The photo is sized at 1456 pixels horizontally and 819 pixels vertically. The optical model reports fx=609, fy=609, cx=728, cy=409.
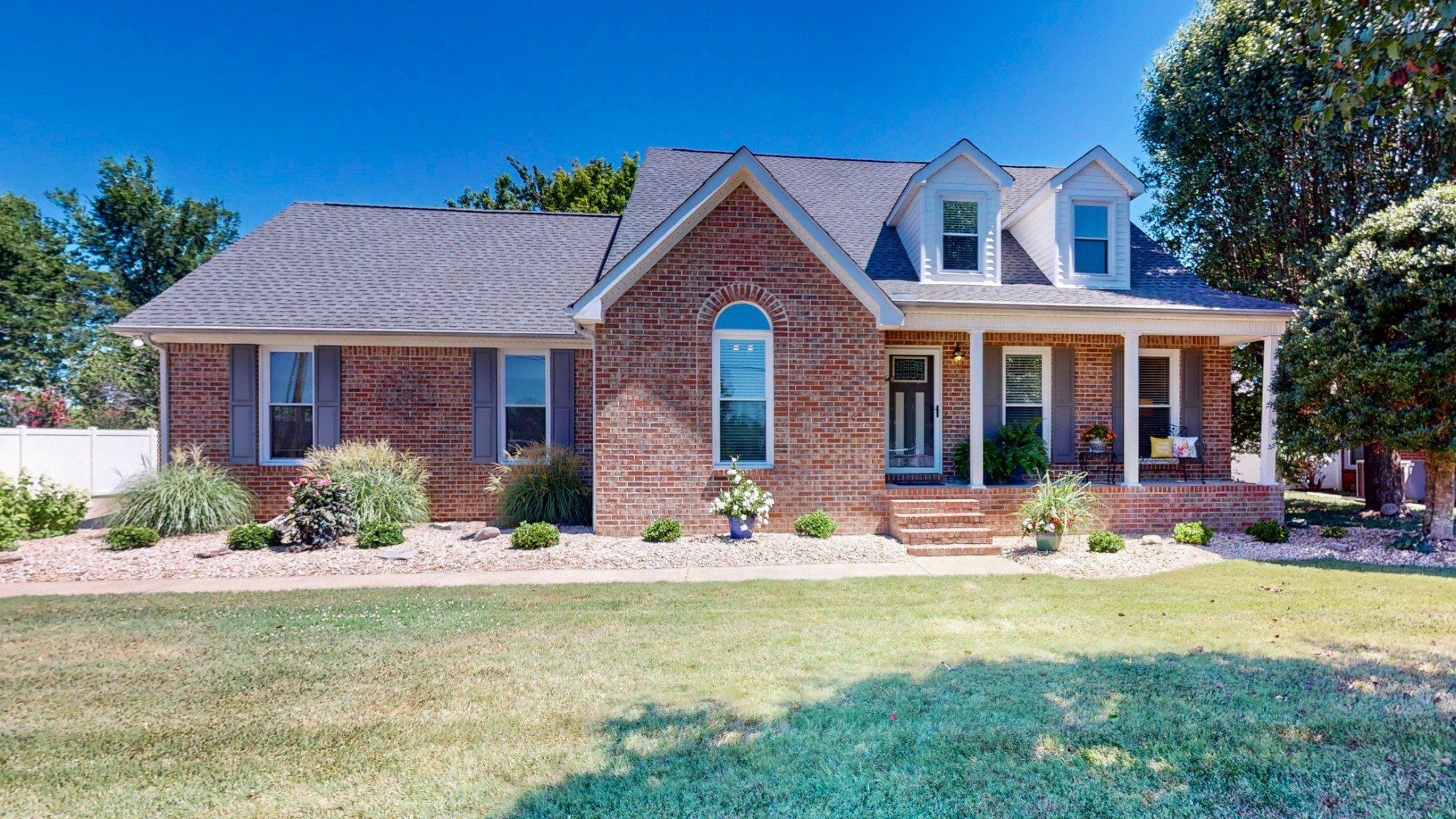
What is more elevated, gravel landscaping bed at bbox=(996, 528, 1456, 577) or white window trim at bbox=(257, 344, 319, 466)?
white window trim at bbox=(257, 344, 319, 466)

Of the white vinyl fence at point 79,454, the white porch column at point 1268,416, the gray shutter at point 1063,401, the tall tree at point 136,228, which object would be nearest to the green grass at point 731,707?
the white porch column at point 1268,416

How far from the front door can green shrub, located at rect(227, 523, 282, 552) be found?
9.83m

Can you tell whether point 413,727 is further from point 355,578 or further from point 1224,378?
point 1224,378

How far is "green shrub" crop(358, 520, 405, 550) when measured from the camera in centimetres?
866

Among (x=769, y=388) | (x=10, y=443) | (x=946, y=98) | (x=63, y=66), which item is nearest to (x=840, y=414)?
(x=769, y=388)

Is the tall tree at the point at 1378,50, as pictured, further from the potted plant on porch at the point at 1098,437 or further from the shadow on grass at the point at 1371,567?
the potted plant on porch at the point at 1098,437

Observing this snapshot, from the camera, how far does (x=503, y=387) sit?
434 inches

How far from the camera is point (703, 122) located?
54.1 feet

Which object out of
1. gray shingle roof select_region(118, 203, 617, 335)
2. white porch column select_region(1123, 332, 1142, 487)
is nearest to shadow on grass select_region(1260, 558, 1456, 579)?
white porch column select_region(1123, 332, 1142, 487)

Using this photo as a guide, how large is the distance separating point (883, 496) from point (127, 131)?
30.7 metres

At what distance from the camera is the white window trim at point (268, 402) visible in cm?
1042

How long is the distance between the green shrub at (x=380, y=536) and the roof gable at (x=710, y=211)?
13.4ft

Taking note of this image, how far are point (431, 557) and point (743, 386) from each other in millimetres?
4999

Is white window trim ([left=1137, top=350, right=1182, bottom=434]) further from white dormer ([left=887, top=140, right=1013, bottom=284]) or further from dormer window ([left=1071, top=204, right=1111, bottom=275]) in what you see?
white dormer ([left=887, top=140, right=1013, bottom=284])
